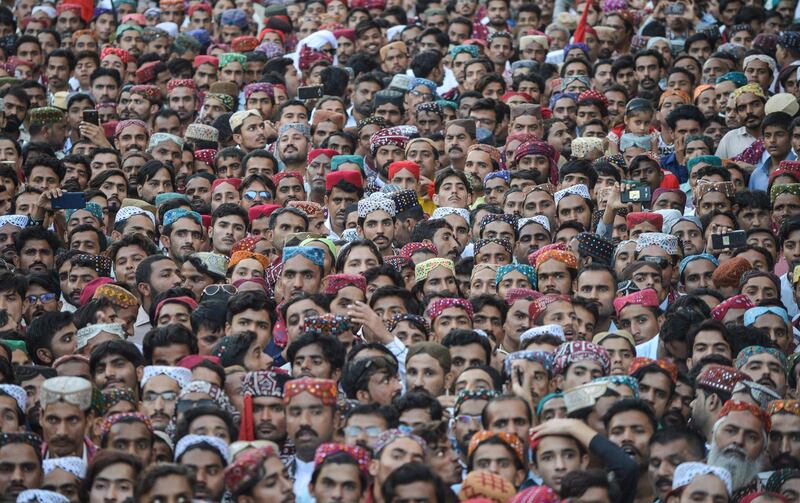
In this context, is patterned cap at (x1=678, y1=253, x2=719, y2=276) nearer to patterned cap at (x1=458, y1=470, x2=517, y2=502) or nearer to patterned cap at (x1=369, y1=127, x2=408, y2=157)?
patterned cap at (x1=369, y1=127, x2=408, y2=157)

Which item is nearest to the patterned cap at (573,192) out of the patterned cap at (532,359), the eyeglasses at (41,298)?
the patterned cap at (532,359)

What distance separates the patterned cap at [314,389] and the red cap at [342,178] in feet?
13.8

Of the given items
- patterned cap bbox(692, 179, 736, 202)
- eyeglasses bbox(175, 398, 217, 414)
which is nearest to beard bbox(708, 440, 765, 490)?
eyeglasses bbox(175, 398, 217, 414)

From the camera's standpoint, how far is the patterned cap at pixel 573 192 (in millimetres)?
14438

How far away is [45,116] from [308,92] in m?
2.16

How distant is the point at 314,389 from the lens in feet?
35.1

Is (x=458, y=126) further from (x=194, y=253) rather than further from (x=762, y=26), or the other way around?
(x=762, y=26)

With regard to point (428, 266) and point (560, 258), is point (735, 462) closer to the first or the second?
point (560, 258)

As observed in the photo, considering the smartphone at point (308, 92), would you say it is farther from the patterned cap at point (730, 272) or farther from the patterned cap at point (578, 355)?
the patterned cap at point (578, 355)

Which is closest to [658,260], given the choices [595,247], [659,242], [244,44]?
[659,242]

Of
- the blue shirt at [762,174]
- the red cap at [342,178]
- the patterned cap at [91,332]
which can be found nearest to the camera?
the patterned cap at [91,332]

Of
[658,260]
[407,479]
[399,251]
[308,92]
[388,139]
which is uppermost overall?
[308,92]

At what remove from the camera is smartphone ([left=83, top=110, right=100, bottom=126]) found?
53.3 ft

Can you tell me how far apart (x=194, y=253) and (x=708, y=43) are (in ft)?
20.9
